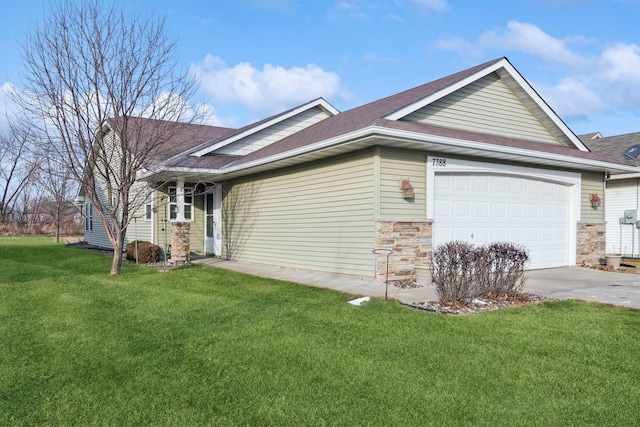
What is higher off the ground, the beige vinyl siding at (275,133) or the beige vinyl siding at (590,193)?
the beige vinyl siding at (275,133)

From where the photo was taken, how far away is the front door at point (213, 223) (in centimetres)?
1562

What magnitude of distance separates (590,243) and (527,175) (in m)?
3.16

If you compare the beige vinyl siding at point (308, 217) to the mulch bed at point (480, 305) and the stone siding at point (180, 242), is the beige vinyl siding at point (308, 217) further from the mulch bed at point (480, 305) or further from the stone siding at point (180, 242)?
the mulch bed at point (480, 305)

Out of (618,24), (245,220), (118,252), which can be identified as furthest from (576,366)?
(618,24)

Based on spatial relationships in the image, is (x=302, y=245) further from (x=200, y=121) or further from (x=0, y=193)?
(x=0, y=193)

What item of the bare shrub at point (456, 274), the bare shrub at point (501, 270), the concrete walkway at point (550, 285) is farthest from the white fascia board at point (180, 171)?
the bare shrub at point (501, 270)

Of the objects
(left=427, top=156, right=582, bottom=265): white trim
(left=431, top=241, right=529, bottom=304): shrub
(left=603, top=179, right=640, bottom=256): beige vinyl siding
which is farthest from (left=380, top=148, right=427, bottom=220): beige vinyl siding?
(left=603, top=179, right=640, bottom=256): beige vinyl siding

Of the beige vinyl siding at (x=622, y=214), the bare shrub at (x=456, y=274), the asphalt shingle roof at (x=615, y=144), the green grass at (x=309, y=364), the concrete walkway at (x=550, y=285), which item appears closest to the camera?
the green grass at (x=309, y=364)

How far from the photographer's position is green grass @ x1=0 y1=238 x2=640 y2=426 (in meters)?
3.42

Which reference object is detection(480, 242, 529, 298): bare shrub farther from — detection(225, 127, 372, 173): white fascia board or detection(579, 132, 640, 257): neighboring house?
detection(579, 132, 640, 257): neighboring house

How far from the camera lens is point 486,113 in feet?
38.2

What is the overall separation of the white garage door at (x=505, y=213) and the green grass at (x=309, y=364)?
3.63 meters

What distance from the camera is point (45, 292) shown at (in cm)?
846

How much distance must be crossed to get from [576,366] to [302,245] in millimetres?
8009
